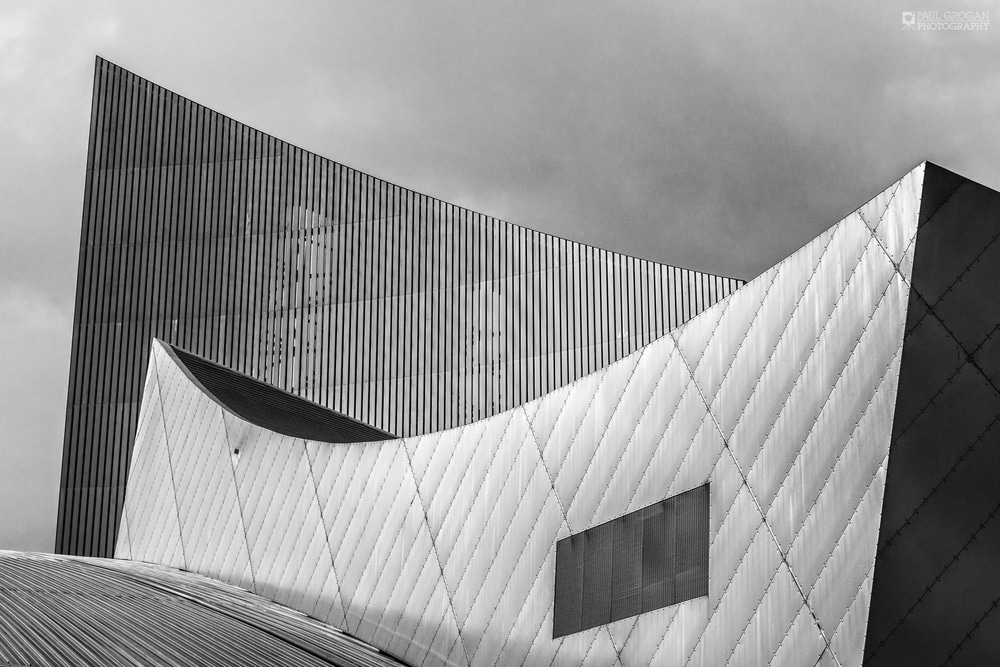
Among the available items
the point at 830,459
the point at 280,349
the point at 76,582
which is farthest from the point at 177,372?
the point at 830,459

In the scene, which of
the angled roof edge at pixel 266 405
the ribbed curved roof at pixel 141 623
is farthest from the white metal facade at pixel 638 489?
A: the angled roof edge at pixel 266 405

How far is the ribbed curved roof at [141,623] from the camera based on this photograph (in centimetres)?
1311

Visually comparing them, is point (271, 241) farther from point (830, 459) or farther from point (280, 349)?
point (830, 459)

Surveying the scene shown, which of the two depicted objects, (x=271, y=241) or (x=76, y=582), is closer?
(x=76, y=582)

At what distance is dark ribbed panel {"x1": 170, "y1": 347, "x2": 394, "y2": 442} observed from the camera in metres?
27.8

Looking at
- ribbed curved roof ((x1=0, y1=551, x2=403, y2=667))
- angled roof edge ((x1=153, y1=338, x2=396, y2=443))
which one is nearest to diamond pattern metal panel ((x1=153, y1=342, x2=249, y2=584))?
angled roof edge ((x1=153, y1=338, x2=396, y2=443))

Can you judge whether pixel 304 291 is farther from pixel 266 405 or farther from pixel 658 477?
pixel 658 477

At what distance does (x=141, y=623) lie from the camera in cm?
1530

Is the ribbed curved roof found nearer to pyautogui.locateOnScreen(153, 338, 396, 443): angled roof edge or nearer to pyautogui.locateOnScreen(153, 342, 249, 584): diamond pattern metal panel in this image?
pyautogui.locateOnScreen(153, 342, 249, 584): diamond pattern metal panel

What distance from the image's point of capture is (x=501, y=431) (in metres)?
19.0

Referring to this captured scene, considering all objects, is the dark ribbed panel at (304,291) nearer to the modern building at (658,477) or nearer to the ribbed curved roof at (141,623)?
the modern building at (658,477)

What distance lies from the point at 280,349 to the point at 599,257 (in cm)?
1107

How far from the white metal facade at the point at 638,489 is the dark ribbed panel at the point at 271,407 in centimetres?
265

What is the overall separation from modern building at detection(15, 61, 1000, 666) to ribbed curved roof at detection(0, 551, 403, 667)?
44cm
